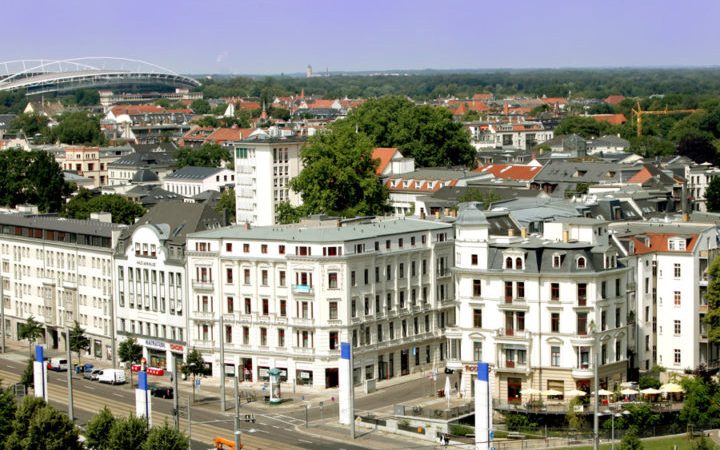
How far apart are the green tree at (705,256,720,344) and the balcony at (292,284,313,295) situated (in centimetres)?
2545

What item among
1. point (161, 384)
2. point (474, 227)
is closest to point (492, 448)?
point (474, 227)

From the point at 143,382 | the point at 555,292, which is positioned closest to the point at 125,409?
the point at 143,382

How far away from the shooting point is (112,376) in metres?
109

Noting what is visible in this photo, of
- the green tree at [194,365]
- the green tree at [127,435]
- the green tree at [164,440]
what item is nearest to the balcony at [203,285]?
the green tree at [194,365]

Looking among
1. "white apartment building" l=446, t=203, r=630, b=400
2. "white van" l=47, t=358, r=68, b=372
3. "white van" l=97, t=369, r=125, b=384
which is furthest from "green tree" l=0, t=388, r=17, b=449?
"white van" l=47, t=358, r=68, b=372

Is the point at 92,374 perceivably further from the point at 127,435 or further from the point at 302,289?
the point at 127,435

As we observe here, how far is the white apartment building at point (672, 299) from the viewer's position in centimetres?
9969

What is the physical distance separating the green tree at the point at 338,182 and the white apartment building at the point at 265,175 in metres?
6.99

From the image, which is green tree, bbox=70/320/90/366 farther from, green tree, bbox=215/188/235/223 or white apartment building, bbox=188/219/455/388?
green tree, bbox=215/188/235/223

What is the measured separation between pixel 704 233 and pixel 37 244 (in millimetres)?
55029

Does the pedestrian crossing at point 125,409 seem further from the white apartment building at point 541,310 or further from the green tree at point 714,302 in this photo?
the green tree at point 714,302

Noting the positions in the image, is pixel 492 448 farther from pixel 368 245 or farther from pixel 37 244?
pixel 37 244

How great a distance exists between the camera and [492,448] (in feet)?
278

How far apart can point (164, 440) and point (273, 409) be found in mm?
21914
